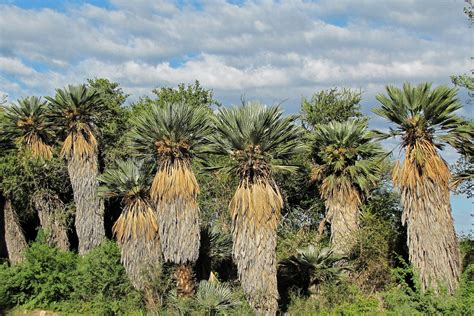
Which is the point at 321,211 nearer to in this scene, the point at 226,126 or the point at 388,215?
the point at 388,215

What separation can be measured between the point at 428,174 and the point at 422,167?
0.26m

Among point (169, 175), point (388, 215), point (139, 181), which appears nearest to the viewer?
point (169, 175)

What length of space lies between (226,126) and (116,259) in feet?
22.9

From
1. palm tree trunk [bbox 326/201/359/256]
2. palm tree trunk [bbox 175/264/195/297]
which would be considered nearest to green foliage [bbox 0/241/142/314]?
palm tree trunk [bbox 175/264/195/297]

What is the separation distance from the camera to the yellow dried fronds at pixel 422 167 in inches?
601

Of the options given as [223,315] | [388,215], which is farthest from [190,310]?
[388,215]

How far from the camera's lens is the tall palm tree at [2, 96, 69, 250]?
21969mm

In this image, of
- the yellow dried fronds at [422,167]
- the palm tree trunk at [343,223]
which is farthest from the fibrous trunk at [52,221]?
the yellow dried fronds at [422,167]

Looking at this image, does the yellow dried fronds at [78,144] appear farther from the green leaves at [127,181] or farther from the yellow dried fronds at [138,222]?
the yellow dried fronds at [138,222]

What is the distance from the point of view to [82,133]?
21.5 metres

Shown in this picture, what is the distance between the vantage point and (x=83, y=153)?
843 inches

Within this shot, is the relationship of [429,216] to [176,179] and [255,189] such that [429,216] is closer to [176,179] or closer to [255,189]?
[255,189]

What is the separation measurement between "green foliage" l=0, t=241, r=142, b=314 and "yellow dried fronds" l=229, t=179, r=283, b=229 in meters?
4.99

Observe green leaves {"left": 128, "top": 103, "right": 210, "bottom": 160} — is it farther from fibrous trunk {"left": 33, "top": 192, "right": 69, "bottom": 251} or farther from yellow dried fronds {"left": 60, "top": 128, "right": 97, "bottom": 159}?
fibrous trunk {"left": 33, "top": 192, "right": 69, "bottom": 251}
